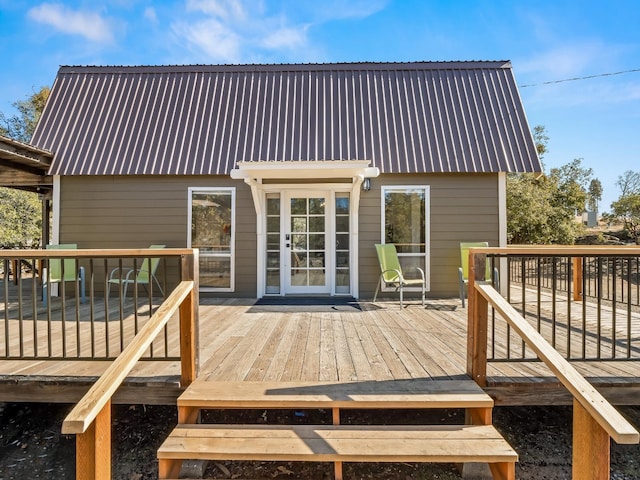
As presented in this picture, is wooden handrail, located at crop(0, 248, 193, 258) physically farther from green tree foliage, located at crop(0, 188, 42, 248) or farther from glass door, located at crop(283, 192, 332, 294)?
green tree foliage, located at crop(0, 188, 42, 248)

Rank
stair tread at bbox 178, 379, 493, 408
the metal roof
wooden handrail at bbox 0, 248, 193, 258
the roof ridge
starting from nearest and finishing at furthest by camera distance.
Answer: stair tread at bbox 178, 379, 493, 408
wooden handrail at bbox 0, 248, 193, 258
the metal roof
the roof ridge

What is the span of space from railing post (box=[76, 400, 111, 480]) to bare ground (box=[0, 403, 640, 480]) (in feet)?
2.25

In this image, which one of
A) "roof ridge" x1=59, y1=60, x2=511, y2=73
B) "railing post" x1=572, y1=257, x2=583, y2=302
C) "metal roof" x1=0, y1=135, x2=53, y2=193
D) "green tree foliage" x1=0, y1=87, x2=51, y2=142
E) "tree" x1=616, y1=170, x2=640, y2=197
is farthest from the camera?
"tree" x1=616, y1=170, x2=640, y2=197

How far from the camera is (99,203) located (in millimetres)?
5492

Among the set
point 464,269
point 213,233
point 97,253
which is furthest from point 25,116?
point 464,269

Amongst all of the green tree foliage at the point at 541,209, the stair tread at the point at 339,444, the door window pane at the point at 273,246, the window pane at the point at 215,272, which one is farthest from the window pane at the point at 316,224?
the green tree foliage at the point at 541,209

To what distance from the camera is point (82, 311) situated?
4.39m

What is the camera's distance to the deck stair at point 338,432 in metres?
1.74

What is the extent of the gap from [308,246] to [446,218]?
229cm

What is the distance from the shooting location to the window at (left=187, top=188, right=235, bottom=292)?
17.9 feet

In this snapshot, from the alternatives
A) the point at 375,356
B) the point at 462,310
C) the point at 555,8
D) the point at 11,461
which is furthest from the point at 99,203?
the point at 555,8

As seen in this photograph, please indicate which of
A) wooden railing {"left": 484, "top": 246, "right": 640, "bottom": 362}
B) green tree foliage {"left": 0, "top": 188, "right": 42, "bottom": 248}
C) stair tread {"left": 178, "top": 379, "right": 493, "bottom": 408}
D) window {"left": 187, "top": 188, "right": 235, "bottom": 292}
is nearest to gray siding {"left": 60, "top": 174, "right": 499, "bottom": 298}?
window {"left": 187, "top": 188, "right": 235, "bottom": 292}

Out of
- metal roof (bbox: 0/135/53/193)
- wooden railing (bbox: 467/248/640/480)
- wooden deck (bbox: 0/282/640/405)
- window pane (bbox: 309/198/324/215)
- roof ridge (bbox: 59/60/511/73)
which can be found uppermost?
roof ridge (bbox: 59/60/511/73)

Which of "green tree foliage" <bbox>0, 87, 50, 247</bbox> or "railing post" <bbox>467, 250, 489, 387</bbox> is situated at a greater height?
"green tree foliage" <bbox>0, 87, 50, 247</bbox>
